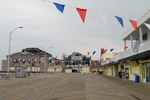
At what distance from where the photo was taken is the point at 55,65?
10025 centimetres

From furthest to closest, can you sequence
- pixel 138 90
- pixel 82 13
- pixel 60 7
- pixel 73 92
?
1. pixel 138 90
2. pixel 73 92
3. pixel 82 13
4. pixel 60 7

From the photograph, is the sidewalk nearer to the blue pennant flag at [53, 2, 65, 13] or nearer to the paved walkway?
the paved walkway

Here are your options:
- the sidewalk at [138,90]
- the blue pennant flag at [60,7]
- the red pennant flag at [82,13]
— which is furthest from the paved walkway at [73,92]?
the blue pennant flag at [60,7]

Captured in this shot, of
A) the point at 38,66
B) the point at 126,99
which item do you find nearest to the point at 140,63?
the point at 126,99

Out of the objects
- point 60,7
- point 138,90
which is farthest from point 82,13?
point 138,90

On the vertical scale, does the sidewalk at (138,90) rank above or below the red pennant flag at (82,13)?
below

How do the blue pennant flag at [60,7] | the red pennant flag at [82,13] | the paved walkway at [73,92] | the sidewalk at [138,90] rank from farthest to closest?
the red pennant flag at [82,13]
the sidewalk at [138,90]
the blue pennant flag at [60,7]
the paved walkway at [73,92]

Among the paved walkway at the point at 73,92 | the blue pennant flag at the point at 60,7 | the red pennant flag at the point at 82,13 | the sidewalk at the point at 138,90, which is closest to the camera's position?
the paved walkway at the point at 73,92

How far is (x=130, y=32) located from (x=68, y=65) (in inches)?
2885

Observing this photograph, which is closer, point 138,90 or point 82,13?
point 82,13

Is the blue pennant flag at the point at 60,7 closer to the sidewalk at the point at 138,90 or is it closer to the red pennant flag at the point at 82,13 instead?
the red pennant flag at the point at 82,13

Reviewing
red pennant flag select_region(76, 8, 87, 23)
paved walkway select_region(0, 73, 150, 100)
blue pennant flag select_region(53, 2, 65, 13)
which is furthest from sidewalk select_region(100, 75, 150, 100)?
blue pennant flag select_region(53, 2, 65, 13)

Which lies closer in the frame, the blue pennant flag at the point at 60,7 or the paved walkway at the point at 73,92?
the paved walkway at the point at 73,92

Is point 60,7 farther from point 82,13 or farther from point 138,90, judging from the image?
point 138,90
